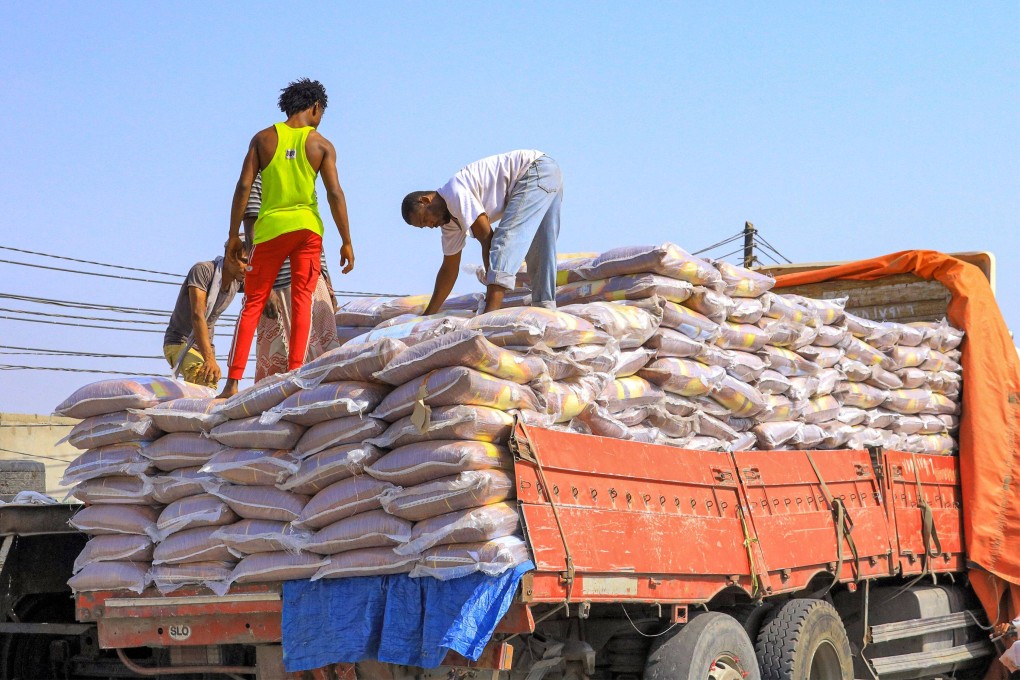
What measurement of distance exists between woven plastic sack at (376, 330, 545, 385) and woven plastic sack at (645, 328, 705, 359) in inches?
51.8

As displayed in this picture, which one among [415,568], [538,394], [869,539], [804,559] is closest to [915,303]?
[869,539]

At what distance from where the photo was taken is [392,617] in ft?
13.3

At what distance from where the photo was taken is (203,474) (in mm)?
4637

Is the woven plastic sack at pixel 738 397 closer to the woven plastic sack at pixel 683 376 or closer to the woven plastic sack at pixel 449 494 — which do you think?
the woven plastic sack at pixel 683 376

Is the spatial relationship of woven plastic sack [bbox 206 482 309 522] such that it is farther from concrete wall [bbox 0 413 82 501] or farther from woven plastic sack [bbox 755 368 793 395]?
concrete wall [bbox 0 413 82 501]

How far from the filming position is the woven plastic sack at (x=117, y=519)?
476 cm

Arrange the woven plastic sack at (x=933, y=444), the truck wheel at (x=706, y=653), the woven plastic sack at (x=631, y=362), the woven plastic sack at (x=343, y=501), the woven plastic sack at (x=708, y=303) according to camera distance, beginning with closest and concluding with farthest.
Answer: the woven plastic sack at (x=343, y=501)
the truck wheel at (x=706, y=653)
the woven plastic sack at (x=631, y=362)
the woven plastic sack at (x=708, y=303)
the woven plastic sack at (x=933, y=444)

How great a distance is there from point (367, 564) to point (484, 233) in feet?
6.68

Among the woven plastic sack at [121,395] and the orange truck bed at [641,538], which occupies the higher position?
the woven plastic sack at [121,395]

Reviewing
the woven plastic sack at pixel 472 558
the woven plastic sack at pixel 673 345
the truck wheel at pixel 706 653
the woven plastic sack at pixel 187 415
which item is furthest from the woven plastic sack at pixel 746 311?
the woven plastic sack at pixel 187 415

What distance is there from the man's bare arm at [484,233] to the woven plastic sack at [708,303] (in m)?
1.02

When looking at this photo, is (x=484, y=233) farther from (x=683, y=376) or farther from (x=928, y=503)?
(x=928, y=503)

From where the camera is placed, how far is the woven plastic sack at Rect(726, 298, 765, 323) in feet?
20.1

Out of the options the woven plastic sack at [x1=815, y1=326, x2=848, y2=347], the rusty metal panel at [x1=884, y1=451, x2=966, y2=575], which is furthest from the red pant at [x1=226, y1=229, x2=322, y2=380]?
the rusty metal panel at [x1=884, y1=451, x2=966, y2=575]
